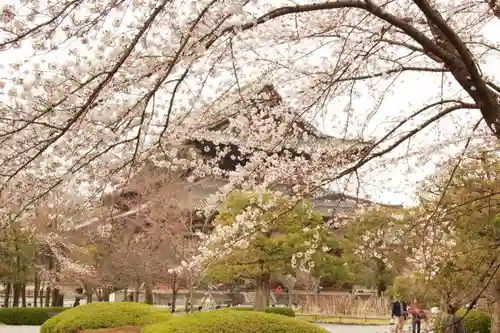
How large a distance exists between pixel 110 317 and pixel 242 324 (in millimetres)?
2993

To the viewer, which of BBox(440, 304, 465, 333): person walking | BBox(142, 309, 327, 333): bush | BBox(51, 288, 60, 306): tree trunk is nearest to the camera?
BBox(142, 309, 327, 333): bush

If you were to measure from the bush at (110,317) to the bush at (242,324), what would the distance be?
6.38 ft

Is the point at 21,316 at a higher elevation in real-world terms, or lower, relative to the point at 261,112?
lower

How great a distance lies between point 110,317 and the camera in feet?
26.6

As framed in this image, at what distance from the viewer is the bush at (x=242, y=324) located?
19.0 feet

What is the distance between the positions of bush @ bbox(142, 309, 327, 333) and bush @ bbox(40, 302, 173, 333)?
194 cm

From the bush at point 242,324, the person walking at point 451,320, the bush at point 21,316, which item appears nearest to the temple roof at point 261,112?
the bush at point 242,324

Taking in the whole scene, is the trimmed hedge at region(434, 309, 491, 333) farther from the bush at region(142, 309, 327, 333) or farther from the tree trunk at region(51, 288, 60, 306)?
the tree trunk at region(51, 288, 60, 306)

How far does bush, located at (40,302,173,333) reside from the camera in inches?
316

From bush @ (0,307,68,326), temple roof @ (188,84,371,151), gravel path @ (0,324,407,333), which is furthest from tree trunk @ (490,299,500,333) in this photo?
bush @ (0,307,68,326)

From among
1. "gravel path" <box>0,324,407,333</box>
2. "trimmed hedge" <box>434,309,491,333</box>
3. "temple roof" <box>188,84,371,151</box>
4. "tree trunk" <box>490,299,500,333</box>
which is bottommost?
"gravel path" <box>0,324,407,333</box>

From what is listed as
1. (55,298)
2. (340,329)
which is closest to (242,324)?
(340,329)

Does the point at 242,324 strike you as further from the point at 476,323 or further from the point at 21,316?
the point at 21,316

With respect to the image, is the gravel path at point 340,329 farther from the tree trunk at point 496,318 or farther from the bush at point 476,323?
the tree trunk at point 496,318
